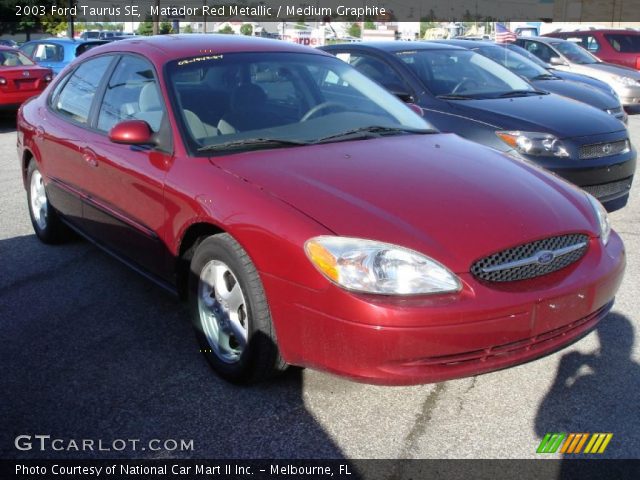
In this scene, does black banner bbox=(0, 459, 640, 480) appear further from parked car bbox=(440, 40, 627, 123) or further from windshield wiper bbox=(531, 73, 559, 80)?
windshield wiper bbox=(531, 73, 559, 80)

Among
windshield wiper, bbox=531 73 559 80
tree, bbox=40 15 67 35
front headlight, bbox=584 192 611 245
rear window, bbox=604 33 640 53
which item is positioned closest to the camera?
front headlight, bbox=584 192 611 245

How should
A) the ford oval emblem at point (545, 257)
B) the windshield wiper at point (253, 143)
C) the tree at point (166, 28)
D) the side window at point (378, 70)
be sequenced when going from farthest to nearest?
1. the tree at point (166, 28)
2. the side window at point (378, 70)
3. the windshield wiper at point (253, 143)
4. the ford oval emblem at point (545, 257)

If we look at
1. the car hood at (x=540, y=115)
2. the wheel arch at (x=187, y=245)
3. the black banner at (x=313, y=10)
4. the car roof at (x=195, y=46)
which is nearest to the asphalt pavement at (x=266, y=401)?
the wheel arch at (x=187, y=245)

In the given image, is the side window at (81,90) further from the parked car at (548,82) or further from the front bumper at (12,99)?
the front bumper at (12,99)

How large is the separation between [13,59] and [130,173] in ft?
33.5

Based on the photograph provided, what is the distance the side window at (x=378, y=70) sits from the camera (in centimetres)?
680

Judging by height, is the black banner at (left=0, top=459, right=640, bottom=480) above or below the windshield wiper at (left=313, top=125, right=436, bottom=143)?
below

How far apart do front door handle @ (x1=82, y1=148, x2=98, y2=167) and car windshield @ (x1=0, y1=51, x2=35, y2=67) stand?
9.20 m

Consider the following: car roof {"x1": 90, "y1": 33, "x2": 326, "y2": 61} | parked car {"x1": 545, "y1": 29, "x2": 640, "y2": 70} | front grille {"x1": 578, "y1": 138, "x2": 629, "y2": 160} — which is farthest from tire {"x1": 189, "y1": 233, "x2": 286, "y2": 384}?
parked car {"x1": 545, "y1": 29, "x2": 640, "y2": 70}

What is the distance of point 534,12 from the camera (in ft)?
176

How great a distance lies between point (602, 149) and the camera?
566 centimetres

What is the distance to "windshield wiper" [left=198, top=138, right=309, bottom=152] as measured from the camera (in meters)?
3.54

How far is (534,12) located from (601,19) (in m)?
8.21

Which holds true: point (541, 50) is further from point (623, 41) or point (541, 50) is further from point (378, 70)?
point (378, 70)
